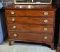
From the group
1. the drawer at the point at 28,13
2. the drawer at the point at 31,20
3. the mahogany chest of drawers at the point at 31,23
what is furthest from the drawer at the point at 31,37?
the drawer at the point at 28,13

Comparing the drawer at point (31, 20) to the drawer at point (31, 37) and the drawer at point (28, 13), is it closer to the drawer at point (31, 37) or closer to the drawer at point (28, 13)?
the drawer at point (28, 13)

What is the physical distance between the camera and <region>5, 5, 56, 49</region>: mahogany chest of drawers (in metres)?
2.46

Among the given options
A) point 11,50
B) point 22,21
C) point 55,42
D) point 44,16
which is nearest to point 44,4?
point 44,16

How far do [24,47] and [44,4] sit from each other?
955 mm

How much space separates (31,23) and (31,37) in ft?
0.94

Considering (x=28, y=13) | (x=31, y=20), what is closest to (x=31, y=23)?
(x=31, y=20)

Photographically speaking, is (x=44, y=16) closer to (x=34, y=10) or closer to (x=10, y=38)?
(x=34, y=10)

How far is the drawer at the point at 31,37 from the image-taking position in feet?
8.52

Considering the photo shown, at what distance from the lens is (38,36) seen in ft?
8.60

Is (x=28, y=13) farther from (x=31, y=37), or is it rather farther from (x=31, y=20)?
(x=31, y=37)

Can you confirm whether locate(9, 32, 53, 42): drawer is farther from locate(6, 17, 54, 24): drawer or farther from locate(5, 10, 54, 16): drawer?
locate(5, 10, 54, 16): drawer

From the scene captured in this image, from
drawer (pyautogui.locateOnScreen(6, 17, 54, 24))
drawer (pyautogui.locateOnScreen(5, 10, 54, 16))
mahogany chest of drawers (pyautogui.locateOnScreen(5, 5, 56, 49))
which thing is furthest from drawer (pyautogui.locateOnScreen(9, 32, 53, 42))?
drawer (pyautogui.locateOnScreen(5, 10, 54, 16))

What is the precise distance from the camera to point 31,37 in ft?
8.71

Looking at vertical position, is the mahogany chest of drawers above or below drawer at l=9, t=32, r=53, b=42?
above
